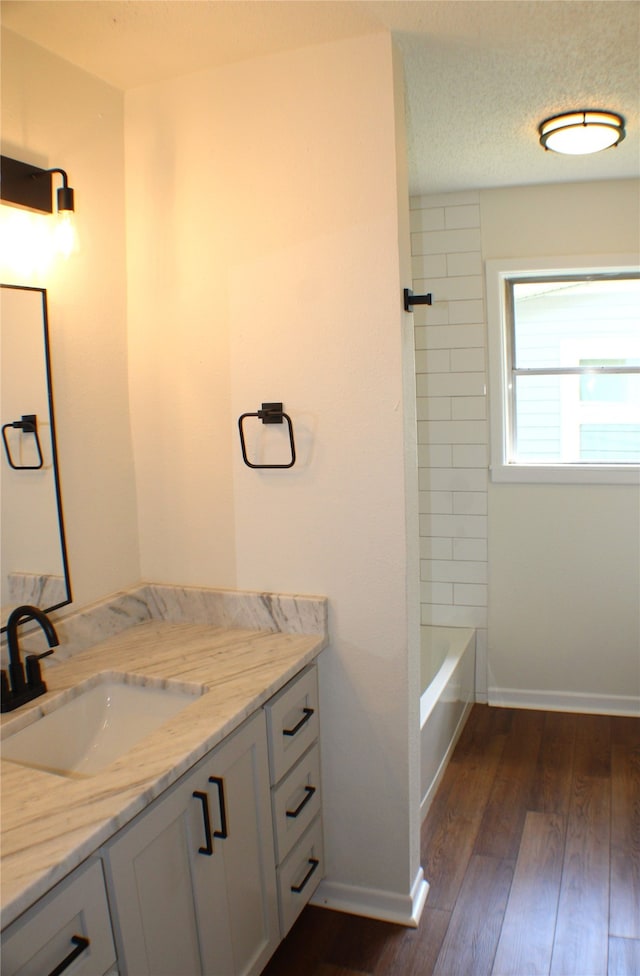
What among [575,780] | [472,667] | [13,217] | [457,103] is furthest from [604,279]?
[13,217]

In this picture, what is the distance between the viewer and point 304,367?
6.89 ft

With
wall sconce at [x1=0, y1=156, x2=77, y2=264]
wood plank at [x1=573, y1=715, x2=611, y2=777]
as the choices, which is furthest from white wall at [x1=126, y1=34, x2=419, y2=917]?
wood plank at [x1=573, y1=715, x2=611, y2=777]

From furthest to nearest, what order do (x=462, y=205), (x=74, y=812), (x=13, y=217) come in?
(x=462, y=205) < (x=13, y=217) < (x=74, y=812)

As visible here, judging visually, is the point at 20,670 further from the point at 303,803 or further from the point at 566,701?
the point at 566,701

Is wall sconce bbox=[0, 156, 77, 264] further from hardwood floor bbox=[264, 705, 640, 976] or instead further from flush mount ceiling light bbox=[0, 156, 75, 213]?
hardwood floor bbox=[264, 705, 640, 976]

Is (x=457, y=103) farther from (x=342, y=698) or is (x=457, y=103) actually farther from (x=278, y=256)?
(x=342, y=698)

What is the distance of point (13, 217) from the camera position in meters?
1.81

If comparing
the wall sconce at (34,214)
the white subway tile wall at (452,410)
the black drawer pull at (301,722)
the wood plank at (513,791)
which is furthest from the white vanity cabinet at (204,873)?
the white subway tile wall at (452,410)

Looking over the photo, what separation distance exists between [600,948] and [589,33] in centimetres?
248

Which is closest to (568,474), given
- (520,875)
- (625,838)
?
(625,838)

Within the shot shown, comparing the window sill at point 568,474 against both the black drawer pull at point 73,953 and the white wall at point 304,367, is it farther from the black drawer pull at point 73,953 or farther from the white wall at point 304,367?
the black drawer pull at point 73,953

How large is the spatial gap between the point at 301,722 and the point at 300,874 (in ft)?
1.43

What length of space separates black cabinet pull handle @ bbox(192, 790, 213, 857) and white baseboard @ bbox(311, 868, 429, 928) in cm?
88

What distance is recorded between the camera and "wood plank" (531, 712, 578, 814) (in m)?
2.84
